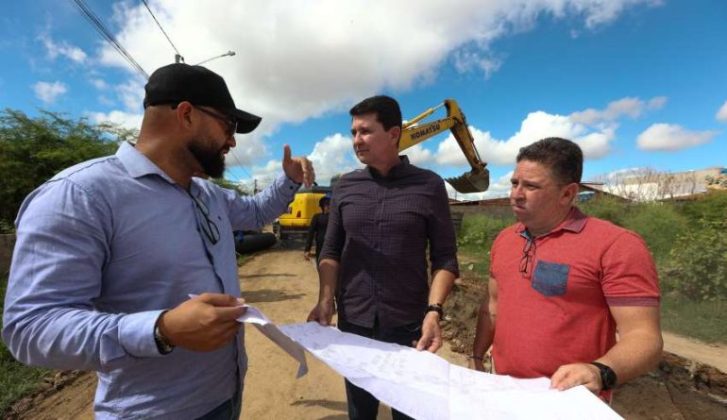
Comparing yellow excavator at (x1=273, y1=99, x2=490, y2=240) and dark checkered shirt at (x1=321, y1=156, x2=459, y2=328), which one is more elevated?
yellow excavator at (x1=273, y1=99, x2=490, y2=240)

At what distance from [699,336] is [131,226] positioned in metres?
8.56

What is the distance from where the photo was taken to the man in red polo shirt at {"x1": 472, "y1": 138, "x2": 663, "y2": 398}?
4.78 feet

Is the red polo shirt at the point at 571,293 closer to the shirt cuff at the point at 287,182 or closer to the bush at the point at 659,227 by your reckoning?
the shirt cuff at the point at 287,182

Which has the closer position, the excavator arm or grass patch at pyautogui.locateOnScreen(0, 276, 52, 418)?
grass patch at pyautogui.locateOnScreen(0, 276, 52, 418)

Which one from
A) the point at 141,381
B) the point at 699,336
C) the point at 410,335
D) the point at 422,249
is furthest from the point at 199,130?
the point at 699,336

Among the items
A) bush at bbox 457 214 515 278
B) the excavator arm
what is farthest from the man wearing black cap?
bush at bbox 457 214 515 278

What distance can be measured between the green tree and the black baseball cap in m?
11.0

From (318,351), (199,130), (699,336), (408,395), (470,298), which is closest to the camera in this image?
(408,395)

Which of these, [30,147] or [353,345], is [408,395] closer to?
[353,345]

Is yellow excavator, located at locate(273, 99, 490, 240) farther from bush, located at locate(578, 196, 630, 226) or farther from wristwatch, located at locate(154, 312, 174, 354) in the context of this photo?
wristwatch, located at locate(154, 312, 174, 354)

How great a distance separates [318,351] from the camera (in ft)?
4.62

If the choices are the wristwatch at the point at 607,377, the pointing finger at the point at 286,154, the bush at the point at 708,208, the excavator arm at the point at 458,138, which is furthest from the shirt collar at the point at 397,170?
the bush at the point at 708,208

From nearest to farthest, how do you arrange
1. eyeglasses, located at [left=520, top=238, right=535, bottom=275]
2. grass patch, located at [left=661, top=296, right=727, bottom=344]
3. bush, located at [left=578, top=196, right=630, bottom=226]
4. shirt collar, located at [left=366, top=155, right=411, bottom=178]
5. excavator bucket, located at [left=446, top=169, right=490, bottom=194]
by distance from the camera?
1. eyeglasses, located at [left=520, top=238, right=535, bottom=275]
2. shirt collar, located at [left=366, top=155, right=411, bottom=178]
3. grass patch, located at [left=661, top=296, right=727, bottom=344]
4. excavator bucket, located at [left=446, top=169, right=490, bottom=194]
5. bush, located at [left=578, top=196, right=630, bottom=226]

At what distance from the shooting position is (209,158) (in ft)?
5.27
